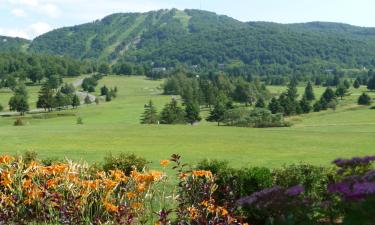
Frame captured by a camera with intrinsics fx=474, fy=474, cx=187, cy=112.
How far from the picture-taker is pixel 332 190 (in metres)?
4.51

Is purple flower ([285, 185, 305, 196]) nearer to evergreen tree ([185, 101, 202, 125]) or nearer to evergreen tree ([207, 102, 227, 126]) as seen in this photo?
evergreen tree ([207, 102, 227, 126])

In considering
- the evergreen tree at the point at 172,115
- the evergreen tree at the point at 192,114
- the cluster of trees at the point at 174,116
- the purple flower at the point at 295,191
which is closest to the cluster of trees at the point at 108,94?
the cluster of trees at the point at 174,116

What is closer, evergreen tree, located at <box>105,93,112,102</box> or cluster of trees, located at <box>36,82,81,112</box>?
cluster of trees, located at <box>36,82,81,112</box>

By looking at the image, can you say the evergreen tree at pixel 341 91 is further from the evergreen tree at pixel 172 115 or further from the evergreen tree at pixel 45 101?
the evergreen tree at pixel 45 101

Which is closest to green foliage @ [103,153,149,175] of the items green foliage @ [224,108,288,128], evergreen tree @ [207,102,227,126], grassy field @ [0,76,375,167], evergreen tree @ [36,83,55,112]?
grassy field @ [0,76,375,167]

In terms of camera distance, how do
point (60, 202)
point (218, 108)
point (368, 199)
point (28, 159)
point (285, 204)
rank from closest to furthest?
point (368, 199), point (285, 204), point (60, 202), point (28, 159), point (218, 108)

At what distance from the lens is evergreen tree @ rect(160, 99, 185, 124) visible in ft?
362

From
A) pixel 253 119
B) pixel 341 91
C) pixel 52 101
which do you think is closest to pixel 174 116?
pixel 253 119

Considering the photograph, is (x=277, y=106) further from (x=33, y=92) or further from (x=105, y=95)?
(x=33, y=92)

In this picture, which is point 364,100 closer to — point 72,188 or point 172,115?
point 172,115

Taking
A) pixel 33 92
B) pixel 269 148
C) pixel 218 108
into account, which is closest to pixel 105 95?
pixel 33 92

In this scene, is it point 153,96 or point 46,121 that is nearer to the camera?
point 46,121

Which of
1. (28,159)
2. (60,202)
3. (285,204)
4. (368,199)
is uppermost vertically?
(368,199)

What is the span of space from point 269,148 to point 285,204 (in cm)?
3359
